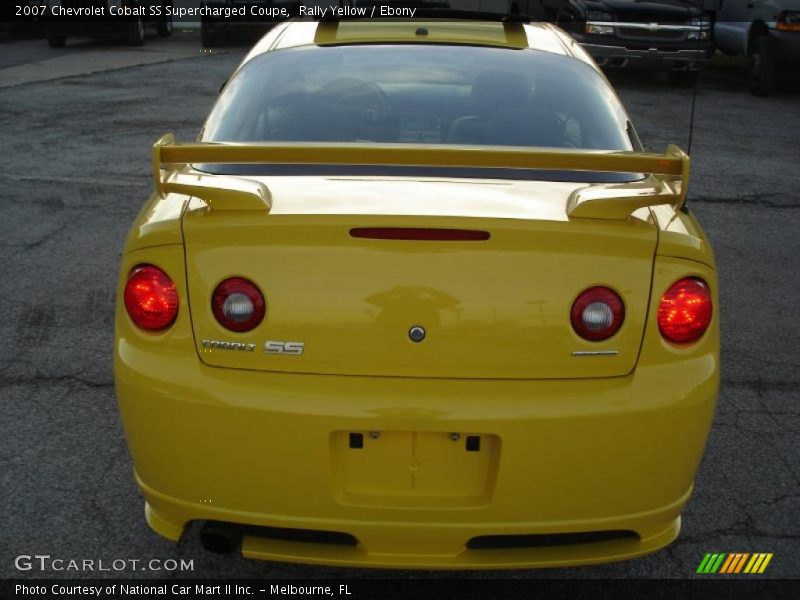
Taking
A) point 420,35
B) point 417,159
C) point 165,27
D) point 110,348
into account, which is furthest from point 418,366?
point 165,27

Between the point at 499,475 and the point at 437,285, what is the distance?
51 centimetres

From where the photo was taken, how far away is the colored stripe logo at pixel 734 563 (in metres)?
3.19

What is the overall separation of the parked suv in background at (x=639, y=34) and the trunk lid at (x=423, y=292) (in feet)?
40.7

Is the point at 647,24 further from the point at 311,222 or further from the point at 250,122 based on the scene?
the point at 311,222

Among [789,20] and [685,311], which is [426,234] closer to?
[685,311]

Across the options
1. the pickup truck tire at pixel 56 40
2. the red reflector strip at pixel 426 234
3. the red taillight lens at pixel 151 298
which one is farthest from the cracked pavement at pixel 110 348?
the pickup truck tire at pixel 56 40

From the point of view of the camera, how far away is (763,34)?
14008 mm

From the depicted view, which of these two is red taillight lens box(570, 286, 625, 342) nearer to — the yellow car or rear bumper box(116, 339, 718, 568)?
the yellow car

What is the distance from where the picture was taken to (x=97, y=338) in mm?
4992

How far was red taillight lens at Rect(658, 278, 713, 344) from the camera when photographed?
2600mm

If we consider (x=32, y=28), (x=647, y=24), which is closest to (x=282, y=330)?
(x=647, y=24)

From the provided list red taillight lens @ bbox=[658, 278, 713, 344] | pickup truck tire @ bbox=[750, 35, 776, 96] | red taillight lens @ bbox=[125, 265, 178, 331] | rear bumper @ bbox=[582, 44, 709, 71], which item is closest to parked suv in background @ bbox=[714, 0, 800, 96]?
pickup truck tire @ bbox=[750, 35, 776, 96]

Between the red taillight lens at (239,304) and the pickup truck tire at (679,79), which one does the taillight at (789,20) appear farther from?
the red taillight lens at (239,304)

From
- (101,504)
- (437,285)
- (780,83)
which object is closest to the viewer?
(437,285)
